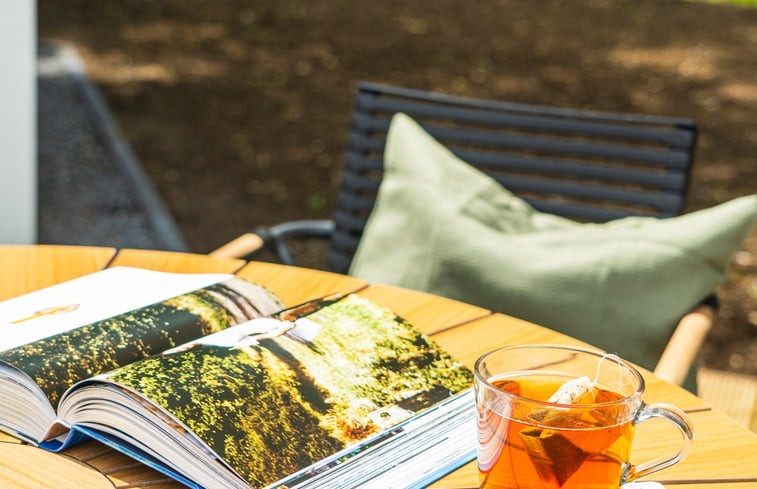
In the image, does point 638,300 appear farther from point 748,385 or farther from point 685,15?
point 685,15

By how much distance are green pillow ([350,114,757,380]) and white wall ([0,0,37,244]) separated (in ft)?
4.67

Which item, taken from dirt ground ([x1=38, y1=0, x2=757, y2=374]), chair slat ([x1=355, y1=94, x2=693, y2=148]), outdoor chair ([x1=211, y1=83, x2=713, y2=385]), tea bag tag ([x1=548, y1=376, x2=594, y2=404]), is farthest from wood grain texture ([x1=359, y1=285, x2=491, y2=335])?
dirt ground ([x1=38, y1=0, x2=757, y2=374])

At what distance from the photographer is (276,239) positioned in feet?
5.92

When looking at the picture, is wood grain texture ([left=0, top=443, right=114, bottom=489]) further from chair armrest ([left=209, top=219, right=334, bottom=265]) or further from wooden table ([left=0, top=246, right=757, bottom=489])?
chair armrest ([left=209, top=219, right=334, bottom=265])

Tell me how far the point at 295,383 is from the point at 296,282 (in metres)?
0.49

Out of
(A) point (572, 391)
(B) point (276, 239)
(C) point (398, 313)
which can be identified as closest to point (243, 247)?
(B) point (276, 239)

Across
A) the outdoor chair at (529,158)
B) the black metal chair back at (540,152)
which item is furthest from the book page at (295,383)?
the black metal chair back at (540,152)

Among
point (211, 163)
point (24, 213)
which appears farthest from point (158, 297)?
point (211, 163)

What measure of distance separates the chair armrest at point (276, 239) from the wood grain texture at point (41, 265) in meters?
0.25

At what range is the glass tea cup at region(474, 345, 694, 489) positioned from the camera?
65 cm

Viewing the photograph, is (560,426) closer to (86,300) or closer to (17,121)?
(86,300)

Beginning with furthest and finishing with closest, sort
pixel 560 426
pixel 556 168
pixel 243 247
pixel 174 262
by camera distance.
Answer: pixel 556 168
pixel 243 247
pixel 174 262
pixel 560 426

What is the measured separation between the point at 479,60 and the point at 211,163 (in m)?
3.31

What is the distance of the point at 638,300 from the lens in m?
1.49
